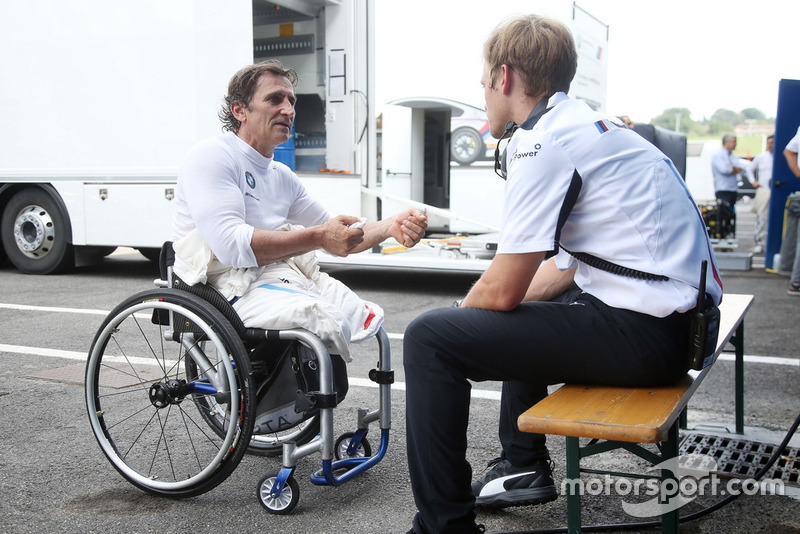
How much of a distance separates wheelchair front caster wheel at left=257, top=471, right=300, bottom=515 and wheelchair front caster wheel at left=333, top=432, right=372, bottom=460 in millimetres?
409

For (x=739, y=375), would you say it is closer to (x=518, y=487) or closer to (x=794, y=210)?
(x=518, y=487)

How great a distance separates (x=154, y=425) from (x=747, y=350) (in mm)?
4086

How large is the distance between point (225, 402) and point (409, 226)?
0.93 m

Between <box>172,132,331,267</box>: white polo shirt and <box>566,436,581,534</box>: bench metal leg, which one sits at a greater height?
<box>172,132,331,267</box>: white polo shirt

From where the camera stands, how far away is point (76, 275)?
9.59 m

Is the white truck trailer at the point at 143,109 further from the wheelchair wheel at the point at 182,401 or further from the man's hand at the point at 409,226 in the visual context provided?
the man's hand at the point at 409,226

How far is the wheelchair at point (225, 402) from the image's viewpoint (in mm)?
2771

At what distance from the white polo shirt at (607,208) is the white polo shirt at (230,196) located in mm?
1110

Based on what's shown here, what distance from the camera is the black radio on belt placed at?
2270 millimetres

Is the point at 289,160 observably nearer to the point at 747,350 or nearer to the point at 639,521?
the point at 747,350

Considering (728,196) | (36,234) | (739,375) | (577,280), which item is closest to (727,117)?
(728,196)

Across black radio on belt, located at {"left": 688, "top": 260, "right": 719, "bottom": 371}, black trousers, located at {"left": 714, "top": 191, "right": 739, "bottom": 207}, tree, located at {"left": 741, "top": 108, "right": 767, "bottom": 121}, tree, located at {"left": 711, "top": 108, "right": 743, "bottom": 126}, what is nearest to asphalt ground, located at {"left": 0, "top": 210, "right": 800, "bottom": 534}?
black radio on belt, located at {"left": 688, "top": 260, "right": 719, "bottom": 371}

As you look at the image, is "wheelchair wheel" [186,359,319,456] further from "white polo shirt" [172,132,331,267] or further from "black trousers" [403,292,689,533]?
"black trousers" [403,292,689,533]

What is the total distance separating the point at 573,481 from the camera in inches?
85.5
